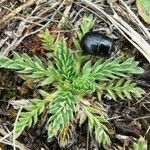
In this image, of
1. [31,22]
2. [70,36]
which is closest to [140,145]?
[70,36]

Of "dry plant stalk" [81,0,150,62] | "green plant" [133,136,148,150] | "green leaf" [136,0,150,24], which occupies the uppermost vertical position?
"green leaf" [136,0,150,24]

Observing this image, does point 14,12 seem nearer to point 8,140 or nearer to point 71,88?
point 71,88

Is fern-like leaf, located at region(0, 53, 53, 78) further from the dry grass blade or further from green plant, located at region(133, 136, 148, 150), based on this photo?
green plant, located at region(133, 136, 148, 150)

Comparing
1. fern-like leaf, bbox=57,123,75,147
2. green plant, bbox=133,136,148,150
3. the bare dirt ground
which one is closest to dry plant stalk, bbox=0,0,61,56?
the bare dirt ground

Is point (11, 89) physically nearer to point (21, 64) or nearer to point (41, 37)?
point (21, 64)

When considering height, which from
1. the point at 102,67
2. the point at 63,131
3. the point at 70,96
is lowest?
the point at 63,131

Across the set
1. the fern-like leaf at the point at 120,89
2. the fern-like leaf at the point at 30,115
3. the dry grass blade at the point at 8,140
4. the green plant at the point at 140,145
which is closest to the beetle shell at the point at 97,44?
the fern-like leaf at the point at 120,89

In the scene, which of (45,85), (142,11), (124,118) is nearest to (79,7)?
(142,11)
